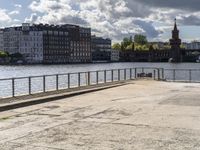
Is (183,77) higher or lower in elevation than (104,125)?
lower

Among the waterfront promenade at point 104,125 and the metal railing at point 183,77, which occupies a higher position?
the waterfront promenade at point 104,125

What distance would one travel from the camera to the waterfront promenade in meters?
10.9

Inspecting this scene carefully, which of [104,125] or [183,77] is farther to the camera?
[183,77]

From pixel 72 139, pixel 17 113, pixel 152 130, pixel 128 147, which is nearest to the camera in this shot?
pixel 128 147

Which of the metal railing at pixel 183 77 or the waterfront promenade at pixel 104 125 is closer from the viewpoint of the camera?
the waterfront promenade at pixel 104 125

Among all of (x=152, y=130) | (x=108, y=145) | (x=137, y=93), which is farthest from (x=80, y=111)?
(x=137, y=93)

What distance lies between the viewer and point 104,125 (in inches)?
543

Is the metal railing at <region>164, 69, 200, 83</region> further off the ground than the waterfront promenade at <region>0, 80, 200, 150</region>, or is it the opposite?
the waterfront promenade at <region>0, 80, 200, 150</region>

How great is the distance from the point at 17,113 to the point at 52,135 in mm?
4755

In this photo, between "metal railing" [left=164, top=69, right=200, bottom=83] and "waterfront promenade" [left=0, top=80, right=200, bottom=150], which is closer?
"waterfront promenade" [left=0, top=80, right=200, bottom=150]

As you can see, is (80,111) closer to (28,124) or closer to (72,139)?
(28,124)

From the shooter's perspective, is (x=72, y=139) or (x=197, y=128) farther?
(x=197, y=128)

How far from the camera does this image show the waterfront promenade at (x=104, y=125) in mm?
10922

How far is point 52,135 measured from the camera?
39.8 ft
